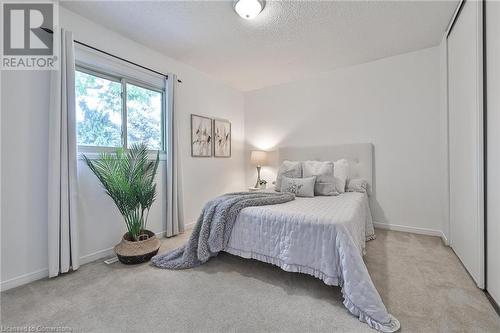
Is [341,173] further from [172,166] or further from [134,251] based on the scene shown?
[134,251]

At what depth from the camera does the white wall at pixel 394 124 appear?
113 inches

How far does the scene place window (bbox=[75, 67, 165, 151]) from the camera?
235 centimetres

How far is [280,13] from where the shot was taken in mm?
2193

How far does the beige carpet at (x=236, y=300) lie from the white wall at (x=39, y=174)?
0.80 feet

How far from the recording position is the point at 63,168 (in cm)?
201

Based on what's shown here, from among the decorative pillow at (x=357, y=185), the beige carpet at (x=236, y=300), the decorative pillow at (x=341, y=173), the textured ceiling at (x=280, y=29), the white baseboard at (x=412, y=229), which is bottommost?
the beige carpet at (x=236, y=300)

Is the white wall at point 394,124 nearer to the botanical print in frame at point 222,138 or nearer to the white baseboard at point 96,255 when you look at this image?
the botanical print in frame at point 222,138

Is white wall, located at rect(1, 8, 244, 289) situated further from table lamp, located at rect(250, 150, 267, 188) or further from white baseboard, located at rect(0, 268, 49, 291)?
table lamp, located at rect(250, 150, 267, 188)

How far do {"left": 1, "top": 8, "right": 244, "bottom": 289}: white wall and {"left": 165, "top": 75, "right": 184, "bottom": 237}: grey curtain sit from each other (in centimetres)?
11

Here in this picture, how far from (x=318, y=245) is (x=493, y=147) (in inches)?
55.4

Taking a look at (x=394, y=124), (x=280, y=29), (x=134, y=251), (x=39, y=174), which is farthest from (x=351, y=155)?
(x=39, y=174)

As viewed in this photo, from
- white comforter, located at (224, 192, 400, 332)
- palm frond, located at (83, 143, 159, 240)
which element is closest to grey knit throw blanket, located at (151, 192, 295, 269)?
white comforter, located at (224, 192, 400, 332)

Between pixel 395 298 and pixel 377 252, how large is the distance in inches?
34.2

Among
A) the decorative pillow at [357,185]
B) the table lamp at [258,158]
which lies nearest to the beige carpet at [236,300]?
the decorative pillow at [357,185]
